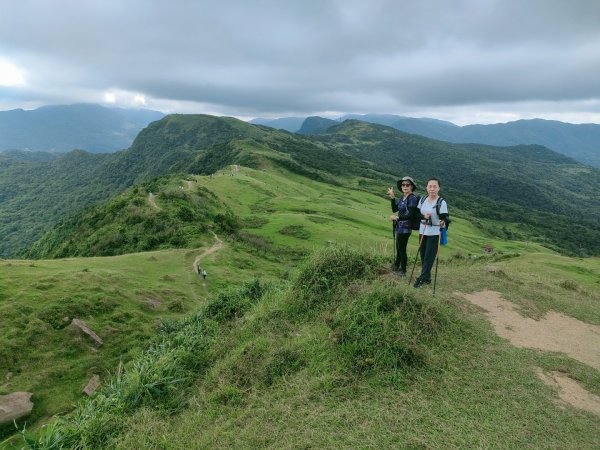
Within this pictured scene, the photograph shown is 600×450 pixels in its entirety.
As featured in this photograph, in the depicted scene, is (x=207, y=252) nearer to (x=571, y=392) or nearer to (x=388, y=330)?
(x=388, y=330)

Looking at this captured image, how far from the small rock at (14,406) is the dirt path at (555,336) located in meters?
16.1

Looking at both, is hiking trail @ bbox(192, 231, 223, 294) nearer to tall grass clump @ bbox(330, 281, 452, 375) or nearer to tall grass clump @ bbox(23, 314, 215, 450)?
tall grass clump @ bbox(23, 314, 215, 450)

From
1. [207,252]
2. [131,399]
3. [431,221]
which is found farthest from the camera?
[207,252]

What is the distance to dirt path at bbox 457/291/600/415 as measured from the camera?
859 centimetres

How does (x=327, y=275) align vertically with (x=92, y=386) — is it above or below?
above

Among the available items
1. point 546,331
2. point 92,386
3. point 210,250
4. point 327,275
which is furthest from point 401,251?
point 210,250

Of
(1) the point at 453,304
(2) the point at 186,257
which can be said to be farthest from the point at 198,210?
(1) the point at 453,304

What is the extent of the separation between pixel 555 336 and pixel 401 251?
5.13 m

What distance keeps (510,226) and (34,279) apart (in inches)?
6119

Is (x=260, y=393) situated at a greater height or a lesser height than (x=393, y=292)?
lesser

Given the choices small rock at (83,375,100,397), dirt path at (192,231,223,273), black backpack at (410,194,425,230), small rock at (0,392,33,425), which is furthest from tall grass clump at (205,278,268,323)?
Result: dirt path at (192,231,223,273)

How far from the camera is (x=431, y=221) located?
12.4 metres

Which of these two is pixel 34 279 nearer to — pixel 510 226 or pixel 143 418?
pixel 143 418

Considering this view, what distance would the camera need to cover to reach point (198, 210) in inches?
1889
